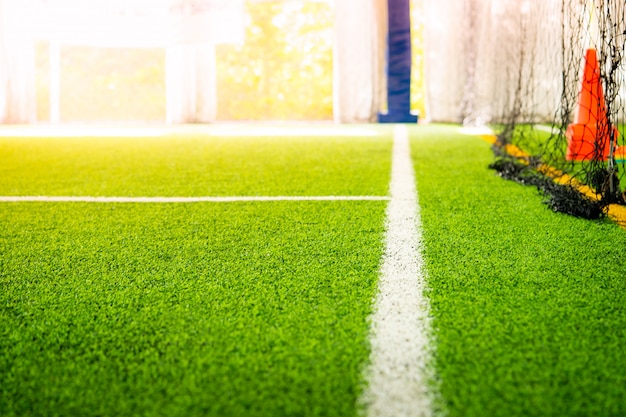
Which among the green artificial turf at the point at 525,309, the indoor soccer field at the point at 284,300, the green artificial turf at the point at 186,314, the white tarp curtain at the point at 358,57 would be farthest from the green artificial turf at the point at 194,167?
the white tarp curtain at the point at 358,57

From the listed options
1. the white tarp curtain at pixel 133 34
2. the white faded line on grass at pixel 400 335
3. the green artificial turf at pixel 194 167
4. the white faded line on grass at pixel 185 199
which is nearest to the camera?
the white faded line on grass at pixel 400 335

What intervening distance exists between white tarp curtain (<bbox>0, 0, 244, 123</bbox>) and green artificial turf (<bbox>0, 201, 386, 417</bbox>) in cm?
673

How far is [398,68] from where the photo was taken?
8.96 metres

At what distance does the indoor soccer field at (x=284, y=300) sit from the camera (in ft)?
3.65

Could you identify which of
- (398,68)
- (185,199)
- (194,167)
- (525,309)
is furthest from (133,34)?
(525,309)

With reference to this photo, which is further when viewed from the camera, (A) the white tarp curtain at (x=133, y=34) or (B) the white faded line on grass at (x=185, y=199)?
(A) the white tarp curtain at (x=133, y=34)

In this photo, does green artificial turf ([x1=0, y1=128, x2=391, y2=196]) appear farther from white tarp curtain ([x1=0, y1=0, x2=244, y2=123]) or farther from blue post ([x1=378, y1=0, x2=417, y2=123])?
white tarp curtain ([x1=0, y1=0, x2=244, y2=123])

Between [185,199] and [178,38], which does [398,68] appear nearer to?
[178,38]

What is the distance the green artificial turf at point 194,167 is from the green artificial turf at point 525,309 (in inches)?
33.3

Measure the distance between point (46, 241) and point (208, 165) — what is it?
1.93 metres

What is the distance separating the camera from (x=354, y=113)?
8984 millimetres

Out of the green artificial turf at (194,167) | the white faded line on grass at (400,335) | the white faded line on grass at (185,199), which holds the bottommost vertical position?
the white faded line on grass at (400,335)

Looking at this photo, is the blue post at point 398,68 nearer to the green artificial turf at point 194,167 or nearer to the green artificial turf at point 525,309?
the green artificial turf at point 194,167

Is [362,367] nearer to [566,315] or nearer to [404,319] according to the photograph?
[404,319]
